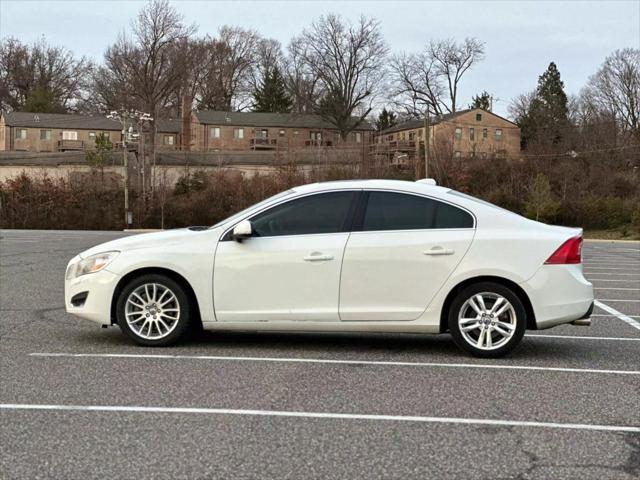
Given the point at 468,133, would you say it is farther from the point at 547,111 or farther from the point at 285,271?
the point at 285,271

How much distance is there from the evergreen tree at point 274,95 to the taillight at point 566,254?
291 ft

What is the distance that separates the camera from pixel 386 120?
9838 cm

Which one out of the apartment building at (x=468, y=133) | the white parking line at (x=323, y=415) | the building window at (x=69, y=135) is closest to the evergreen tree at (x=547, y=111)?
the apartment building at (x=468, y=133)

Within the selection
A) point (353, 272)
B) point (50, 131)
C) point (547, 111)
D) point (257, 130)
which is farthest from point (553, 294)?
point (50, 131)

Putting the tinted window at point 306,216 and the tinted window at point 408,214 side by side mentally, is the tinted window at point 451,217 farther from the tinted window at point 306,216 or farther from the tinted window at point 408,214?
the tinted window at point 306,216

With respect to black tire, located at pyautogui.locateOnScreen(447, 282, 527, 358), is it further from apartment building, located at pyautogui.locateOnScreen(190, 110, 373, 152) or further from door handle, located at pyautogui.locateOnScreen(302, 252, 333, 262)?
apartment building, located at pyautogui.locateOnScreen(190, 110, 373, 152)

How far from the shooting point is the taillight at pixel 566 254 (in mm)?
6484

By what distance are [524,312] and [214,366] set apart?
2.96 meters

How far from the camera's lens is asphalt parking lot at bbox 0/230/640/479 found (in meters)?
3.89

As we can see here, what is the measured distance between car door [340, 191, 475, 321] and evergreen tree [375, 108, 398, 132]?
91830mm

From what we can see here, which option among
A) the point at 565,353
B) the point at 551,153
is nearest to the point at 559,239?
the point at 565,353

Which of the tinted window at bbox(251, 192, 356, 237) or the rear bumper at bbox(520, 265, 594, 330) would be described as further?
the tinted window at bbox(251, 192, 356, 237)

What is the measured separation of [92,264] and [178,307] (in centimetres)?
102

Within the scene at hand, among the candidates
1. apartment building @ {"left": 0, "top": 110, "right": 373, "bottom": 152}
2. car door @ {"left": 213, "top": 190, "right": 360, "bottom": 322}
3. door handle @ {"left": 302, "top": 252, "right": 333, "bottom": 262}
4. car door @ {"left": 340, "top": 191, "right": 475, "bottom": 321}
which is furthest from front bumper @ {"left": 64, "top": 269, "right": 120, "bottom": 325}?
apartment building @ {"left": 0, "top": 110, "right": 373, "bottom": 152}
